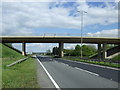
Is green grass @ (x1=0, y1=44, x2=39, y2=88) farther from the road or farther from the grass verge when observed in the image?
the road

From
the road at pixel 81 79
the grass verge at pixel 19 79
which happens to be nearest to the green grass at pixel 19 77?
the grass verge at pixel 19 79

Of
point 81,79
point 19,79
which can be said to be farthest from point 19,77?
point 81,79

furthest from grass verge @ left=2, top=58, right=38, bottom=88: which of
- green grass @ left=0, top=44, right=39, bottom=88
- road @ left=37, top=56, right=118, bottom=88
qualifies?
road @ left=37, top=56, right=118, bottom=88

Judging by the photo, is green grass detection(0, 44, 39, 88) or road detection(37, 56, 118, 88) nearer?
green grass detection(0, 44, 39, 88)

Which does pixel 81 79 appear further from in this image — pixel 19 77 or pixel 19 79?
pixel 19 77

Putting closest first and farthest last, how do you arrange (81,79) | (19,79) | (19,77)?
(19,79) < (81,79) < (19,77)

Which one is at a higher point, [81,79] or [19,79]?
[19,79]

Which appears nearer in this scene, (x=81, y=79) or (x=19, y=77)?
(x=81, y=79)

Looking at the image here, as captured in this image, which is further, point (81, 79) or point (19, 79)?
point (81, 79)

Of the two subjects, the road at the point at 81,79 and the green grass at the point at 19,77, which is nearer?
the green grass at the point at 19,77

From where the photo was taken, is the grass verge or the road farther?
the road

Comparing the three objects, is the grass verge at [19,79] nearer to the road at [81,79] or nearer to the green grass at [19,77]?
the green grass at [19,77]

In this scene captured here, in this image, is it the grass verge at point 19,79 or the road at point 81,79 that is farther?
the road at point 81,79

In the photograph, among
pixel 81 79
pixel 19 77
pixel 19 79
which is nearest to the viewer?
pixel 19 79
